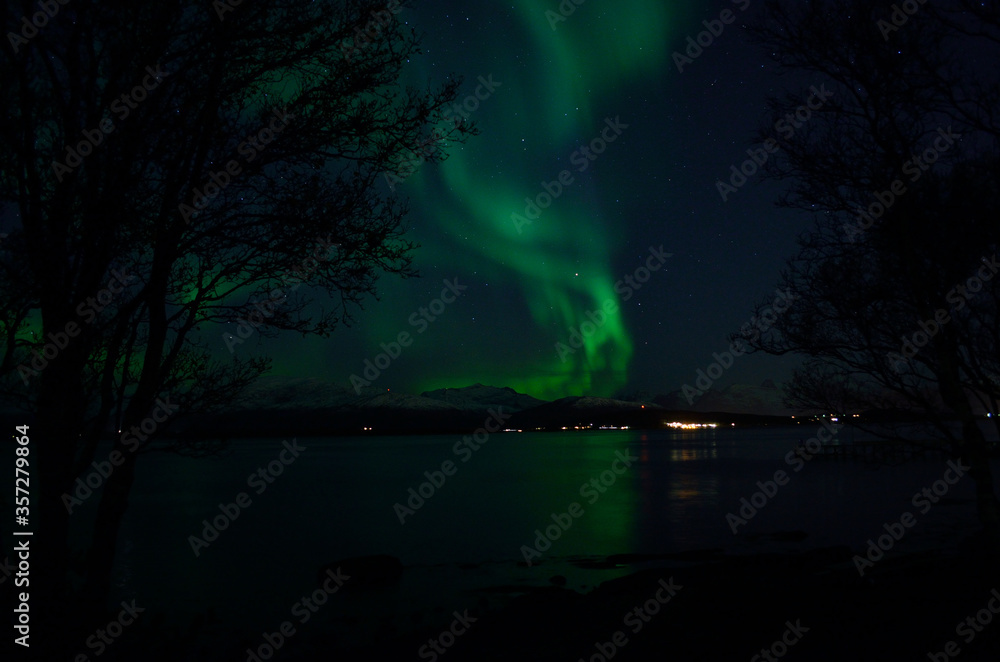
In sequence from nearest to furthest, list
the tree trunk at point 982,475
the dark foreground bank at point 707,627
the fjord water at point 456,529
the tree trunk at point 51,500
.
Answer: the tree trunk at point 51,500
the dark foreground bank at point 707,627
the tree trunk at point 982,475
the fjord water at point 456,529

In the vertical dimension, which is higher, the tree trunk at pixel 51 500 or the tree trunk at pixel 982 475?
the tree trunk at pixel 51 500

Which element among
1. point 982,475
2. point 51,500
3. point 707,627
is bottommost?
point 707,627

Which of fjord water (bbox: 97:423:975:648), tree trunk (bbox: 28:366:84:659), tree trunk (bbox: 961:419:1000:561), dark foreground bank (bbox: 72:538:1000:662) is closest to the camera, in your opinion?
tree trunk (bbox: 28:366:84:659)

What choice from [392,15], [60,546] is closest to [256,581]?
[60,546]

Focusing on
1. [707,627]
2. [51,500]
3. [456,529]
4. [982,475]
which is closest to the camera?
[51,500]

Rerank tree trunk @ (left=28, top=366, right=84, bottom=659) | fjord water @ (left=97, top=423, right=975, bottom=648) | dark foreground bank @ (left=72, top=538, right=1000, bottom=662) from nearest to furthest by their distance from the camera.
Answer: tree trunk @ (left=28, top=366, right=84, bottom=659) → dark foreground bank @ (left=72, top=538, right=1000, bottom=662) → fjord water @ (left=97, top=423, right=975, bottom=648)

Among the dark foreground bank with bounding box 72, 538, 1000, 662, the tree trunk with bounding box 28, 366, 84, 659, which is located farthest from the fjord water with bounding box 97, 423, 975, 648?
the tree trunk with bounding box 28, 366, 84, 659

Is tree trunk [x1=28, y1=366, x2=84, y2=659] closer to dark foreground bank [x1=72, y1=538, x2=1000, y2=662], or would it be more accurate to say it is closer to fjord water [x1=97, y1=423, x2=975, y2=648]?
dark foreground bank [x1=72, y1=538, x2=1000, y2=662]

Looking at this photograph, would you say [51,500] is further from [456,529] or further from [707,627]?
[456,529]

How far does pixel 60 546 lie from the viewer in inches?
354

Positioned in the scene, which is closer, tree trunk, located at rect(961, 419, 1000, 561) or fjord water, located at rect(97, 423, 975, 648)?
tree trunk, located at rect(961, 419, 1000, 561)

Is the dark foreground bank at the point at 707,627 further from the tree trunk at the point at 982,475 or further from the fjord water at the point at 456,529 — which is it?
the fjord water at the point at 456,529

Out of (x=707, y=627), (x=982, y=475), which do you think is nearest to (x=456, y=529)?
(x=707, y=627)

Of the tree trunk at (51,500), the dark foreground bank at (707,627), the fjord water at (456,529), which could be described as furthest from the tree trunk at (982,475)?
the tree trunk at (51,500)
